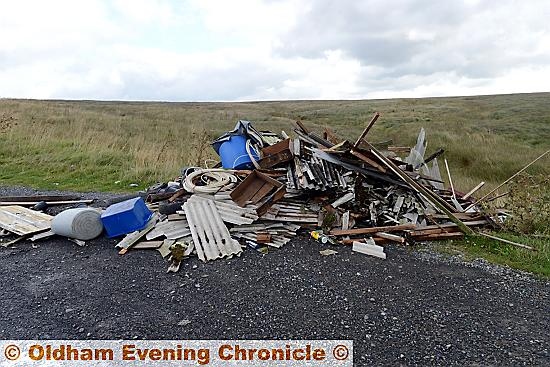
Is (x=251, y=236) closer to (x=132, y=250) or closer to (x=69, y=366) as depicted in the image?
(x=132, y=250)

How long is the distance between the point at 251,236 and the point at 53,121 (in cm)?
1381

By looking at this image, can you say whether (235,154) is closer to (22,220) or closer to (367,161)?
(367,161)

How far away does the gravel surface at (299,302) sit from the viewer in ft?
10.9

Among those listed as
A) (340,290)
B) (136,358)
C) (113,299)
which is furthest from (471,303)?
(113,299)

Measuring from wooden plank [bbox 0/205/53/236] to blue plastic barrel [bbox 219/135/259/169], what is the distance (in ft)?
9.57

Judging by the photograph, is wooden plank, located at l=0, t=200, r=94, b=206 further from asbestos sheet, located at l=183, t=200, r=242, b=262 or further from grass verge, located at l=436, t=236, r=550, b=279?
grass verge, located at l=436, t=236, r=550, b=279

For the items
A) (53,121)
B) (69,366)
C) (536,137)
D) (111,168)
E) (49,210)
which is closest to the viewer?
(69,366)

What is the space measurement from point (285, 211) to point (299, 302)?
7.00 feet

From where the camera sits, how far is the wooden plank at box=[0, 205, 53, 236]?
5711 millimetres

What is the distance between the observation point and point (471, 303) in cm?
391

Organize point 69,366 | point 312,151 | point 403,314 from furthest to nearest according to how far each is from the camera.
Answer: point 312,151
point 403,314
point 69,366

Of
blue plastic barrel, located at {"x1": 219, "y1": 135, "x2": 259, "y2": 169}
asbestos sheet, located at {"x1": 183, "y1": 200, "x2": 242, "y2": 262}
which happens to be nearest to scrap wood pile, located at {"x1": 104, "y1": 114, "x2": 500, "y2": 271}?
asbestos sheet, located at {"x1": 183, "y1": 200, "x2": 242, "y2": 262}

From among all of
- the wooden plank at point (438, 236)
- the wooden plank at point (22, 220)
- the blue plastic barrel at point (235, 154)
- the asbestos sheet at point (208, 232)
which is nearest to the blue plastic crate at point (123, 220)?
the asbestos sheet at point (208, 232)

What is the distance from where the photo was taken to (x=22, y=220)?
6070 mm
